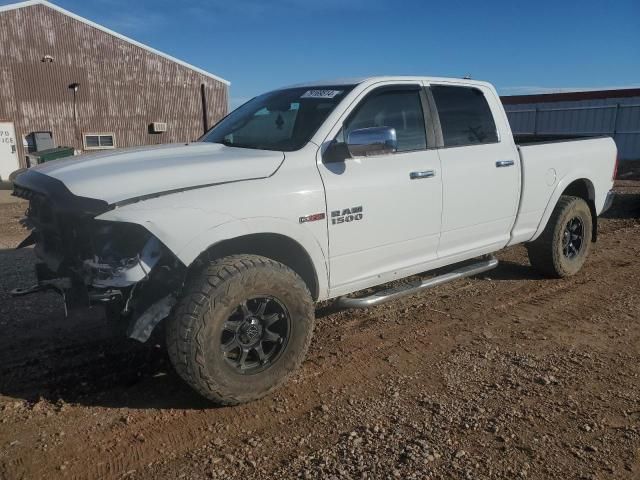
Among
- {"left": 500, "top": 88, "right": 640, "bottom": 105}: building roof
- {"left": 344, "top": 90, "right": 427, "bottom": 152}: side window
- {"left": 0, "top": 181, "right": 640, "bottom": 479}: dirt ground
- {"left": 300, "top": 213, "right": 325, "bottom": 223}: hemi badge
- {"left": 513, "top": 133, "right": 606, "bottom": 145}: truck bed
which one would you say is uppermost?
{"left": 500, "top": 88, "right": 640, "bottom": 105}: building roof

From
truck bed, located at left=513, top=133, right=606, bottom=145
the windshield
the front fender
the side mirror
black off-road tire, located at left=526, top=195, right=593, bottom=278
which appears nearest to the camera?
the front fender

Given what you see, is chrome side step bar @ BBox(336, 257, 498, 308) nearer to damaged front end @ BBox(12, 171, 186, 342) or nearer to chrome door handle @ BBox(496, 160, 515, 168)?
chrome door handle @ BBox(496, 160, 515, 168)

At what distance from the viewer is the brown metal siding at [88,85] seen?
21.2 metres

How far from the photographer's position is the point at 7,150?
21609 mm

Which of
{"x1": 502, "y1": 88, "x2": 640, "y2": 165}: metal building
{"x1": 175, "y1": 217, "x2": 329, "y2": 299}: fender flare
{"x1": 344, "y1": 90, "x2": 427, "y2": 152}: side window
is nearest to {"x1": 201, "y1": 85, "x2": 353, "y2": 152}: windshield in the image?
{"x1": 344, "y1": 90, "x2": 427, "y2": 152}: side window

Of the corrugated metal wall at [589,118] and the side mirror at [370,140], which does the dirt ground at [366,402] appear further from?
the corrugated metal wall at [589,118]

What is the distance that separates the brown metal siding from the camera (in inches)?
835

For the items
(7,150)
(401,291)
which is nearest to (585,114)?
(401,291)

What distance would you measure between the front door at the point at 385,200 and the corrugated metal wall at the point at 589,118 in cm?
1737

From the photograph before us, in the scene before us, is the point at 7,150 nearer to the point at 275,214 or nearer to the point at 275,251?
the point at 275,251

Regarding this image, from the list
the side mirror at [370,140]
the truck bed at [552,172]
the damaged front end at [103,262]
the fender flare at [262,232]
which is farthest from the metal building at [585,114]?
the damaged front end at [103,262]

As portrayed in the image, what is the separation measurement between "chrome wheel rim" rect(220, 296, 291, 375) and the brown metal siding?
73.2 ft

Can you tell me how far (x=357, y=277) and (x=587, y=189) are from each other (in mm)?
3630

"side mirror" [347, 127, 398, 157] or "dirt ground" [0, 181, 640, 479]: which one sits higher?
"side mirror" [347, 127, 398, 157]
